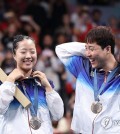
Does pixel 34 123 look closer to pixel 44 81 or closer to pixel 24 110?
pixel 24 110

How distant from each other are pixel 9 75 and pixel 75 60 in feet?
2.76

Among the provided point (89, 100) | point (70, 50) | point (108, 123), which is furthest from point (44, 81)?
point (108, 123)

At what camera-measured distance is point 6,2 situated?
14586 millimetres

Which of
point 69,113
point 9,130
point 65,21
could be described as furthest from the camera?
point 65,21

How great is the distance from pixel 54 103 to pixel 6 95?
0.50 meters

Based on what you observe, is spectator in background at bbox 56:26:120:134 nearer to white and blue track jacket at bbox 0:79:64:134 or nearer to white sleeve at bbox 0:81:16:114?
white and blue track jacket at bbox 0:79:64:134

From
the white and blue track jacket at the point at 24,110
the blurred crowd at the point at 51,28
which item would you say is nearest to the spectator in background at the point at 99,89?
the white and blue track jacket at the point at 24,110

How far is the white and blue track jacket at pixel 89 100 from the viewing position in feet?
21.7

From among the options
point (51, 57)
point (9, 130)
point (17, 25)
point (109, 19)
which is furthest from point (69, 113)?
point (9, 130)

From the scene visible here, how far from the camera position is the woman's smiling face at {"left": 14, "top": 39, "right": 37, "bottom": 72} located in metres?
6.61

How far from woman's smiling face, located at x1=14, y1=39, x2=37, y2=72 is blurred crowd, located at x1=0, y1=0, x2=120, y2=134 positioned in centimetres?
448

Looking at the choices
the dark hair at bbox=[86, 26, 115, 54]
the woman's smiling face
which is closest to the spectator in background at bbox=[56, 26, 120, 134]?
the dark hair at bbox=[86, 26, 115, 54]

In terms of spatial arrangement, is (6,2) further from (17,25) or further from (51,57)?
(51,57)

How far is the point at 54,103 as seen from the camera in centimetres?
659
